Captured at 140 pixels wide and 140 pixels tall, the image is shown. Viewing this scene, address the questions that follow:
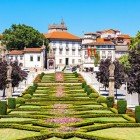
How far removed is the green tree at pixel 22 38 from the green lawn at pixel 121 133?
10634 cm

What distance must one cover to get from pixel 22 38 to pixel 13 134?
108m

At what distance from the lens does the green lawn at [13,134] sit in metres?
28.2

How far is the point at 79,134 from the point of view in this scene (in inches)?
1089

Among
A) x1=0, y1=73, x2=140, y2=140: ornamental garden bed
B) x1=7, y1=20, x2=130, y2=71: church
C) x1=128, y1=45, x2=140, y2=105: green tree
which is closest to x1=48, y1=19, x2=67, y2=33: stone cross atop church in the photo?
x1=7, y1=20, x2=130, y2=71: church

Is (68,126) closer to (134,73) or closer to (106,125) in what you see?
(106,125)

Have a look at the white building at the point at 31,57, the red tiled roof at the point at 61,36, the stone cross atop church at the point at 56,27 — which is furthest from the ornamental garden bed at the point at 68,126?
the stone cross atop church at the point at 56,27

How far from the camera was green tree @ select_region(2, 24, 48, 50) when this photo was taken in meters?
136

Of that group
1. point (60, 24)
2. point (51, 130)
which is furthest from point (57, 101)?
point (60, 24)

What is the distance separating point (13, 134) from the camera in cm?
2925

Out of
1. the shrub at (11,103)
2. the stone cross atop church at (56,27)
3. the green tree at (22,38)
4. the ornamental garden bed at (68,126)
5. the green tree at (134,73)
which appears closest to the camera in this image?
the ornamental garden bed at (68,126)

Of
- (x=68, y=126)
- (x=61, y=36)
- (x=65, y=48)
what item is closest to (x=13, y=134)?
(x=68, y=126)

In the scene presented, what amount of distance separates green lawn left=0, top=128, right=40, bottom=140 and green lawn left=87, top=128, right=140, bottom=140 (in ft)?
11.9

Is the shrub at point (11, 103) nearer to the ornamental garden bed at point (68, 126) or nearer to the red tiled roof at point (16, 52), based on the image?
the ornamental garden bed at point (68, 126)

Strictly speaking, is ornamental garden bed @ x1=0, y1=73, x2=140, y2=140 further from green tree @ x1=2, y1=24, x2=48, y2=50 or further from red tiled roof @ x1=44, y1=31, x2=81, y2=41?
red tiled roof @ x1=44, y1=31, x2=81, y2=41
